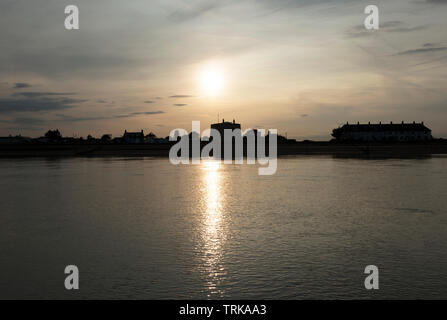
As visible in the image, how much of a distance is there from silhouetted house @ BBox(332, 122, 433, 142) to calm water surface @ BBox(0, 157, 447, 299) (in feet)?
461

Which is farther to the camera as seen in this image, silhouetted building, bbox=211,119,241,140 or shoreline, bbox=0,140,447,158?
silhouetted building, bbox=211,119,241,140

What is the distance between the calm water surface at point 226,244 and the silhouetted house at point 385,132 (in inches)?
5538

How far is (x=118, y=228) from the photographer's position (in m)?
19.4

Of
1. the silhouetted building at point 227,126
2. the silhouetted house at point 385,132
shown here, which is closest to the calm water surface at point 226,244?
the silhouetted house at point 385,132

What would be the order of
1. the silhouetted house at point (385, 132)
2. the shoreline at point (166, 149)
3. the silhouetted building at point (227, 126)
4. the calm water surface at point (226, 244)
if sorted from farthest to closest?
the silhouetted building at point (227, 126), the silhouetted house at point (385, 132), the shoreline at point (166, 149), the calm water surface at point (226, 244)

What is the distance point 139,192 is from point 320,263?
828 inches

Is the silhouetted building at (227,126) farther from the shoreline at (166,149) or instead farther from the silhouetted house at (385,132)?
the shoreline at (166,149)

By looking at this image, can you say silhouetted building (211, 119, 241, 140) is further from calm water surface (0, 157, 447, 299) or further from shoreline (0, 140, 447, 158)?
calm water surface (0, 157, 447, 299)

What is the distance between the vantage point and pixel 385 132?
549 ft

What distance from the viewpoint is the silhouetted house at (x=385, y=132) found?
166 meters

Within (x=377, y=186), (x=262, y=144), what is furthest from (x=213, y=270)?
(x=262, y=144)

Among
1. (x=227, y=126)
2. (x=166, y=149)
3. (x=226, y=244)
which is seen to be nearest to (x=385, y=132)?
(x=227, y=126)

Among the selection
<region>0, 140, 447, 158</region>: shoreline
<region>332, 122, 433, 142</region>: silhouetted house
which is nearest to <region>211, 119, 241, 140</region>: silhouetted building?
<region>332, 122, 433, 142</region>: silhouetted house

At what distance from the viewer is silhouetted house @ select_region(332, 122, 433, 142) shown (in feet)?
545
